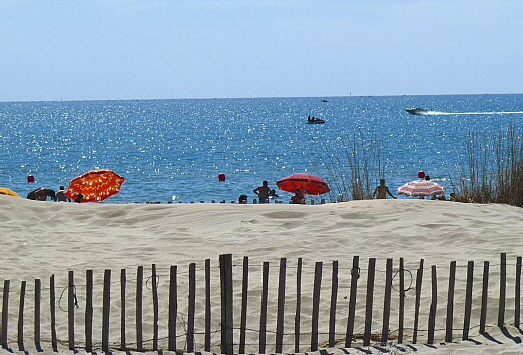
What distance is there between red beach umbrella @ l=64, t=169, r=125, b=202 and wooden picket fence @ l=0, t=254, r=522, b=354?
1004 cm

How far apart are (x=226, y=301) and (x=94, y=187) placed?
12.9 metres

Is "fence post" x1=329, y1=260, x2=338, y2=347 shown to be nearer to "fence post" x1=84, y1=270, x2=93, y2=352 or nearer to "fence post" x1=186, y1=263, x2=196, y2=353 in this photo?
"fence post" x1=186, y1=263, x2=196, y2=353

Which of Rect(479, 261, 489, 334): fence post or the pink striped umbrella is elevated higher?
the pink striped umbrella

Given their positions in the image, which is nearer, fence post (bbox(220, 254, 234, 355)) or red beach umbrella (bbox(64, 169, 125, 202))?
fence post (bbox(220, 254, 234, 355))

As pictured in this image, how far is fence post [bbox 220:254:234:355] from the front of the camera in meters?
6.78

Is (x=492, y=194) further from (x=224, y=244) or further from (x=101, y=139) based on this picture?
(x=101, y=139)

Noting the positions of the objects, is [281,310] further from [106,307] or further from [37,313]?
[37,313]

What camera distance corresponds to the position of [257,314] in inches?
320

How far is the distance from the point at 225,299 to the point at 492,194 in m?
8.95

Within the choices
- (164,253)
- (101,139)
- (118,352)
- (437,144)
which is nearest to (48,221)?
(164,253)

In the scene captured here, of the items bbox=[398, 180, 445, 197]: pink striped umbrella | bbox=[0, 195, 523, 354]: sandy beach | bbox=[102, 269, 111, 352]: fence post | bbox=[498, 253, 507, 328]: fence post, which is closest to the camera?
bbox=[102, 269, 111, 352]: fence post

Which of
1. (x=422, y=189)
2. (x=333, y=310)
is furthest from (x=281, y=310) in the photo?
(x=422, y=189)

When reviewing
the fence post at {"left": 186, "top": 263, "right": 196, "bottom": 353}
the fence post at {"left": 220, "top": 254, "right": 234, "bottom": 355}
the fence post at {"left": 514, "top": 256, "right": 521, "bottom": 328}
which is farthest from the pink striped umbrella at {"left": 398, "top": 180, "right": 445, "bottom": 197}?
the fence post at {"left": 186, "top": 263, "right": 196, "bottom": 353}

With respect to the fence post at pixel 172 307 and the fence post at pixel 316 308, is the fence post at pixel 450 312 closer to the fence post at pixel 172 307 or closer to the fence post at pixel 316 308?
the fence post at pixel 316 308
